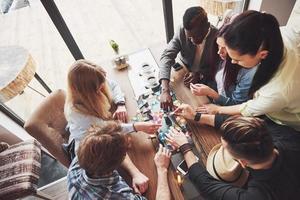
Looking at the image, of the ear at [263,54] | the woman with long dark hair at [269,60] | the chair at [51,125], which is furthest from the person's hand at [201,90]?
the chair at [51,125]

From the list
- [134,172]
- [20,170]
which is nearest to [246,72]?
[134,172]

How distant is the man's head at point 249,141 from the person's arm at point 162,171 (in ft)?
1.24

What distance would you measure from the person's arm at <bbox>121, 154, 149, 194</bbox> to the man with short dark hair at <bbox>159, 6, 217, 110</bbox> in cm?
44

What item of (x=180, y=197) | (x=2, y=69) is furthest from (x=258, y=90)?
(x=2, y=69)

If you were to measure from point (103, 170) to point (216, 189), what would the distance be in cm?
52

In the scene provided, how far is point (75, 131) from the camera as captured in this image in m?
1.40

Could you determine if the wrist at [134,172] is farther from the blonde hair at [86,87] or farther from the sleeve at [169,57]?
the sleeve at [169,57]

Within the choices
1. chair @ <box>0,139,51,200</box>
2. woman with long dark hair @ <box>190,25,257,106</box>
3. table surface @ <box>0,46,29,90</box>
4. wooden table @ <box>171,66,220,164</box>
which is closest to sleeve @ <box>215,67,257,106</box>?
woman with long dark hair @ <box>190,25,257,106</box>

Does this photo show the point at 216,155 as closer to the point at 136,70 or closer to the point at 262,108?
the point at 262,108

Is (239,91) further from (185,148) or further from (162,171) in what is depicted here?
(162,171)

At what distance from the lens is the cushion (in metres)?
1.67

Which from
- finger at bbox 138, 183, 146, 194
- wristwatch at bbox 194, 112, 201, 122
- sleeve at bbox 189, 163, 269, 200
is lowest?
finger at bbox 138, 183, 146, 194

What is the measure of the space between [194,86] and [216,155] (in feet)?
1.73

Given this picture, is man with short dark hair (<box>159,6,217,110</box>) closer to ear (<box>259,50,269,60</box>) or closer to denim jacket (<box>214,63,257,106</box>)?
denim jacket (<box>214,63,257,106</box>)
